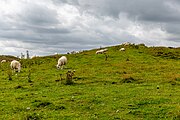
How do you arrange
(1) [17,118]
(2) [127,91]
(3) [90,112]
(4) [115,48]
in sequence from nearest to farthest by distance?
1. (1) [17,118]
2. (3) [90,112]
3. (2) [127,91]
4. (4) [115,48]

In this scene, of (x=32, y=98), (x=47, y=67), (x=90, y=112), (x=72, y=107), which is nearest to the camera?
(x=90, y=112)

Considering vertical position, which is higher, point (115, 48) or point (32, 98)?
point (115, 48)

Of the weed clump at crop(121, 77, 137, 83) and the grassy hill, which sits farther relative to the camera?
the weed clump at crop(121, 77, 137, 83)

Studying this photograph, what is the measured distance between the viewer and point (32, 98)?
65.1ft

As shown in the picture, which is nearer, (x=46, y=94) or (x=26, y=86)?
(x=46, y=94)

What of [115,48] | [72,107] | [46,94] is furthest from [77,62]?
[72,107]

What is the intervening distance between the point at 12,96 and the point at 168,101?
9629mm

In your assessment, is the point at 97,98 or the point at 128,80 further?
the point at 128,80

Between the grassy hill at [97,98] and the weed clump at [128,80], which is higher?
the weed clump at [128,80]

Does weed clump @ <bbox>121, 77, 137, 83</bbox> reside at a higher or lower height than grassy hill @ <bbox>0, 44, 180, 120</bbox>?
higher

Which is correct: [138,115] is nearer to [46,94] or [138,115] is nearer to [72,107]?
[72,107]

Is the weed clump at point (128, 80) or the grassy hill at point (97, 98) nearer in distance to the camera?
the grassy hill at point (97, 98)

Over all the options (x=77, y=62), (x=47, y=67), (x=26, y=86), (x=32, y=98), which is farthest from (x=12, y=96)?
(x=77, y=62)

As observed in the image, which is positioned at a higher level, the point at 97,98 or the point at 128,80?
the point at 128,80
